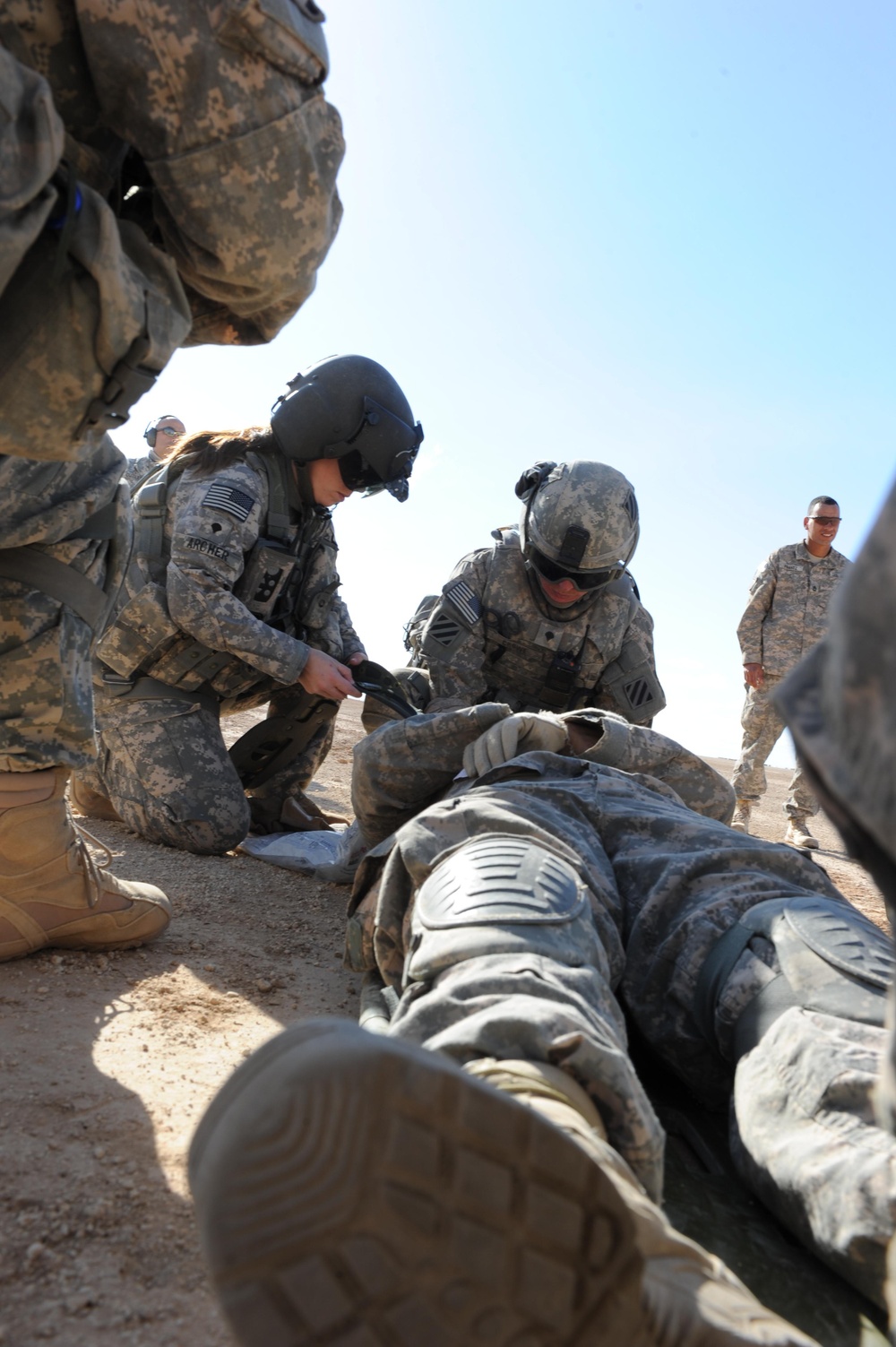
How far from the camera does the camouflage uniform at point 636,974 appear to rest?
116cm

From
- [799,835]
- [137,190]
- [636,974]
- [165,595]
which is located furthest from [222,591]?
[799,835]

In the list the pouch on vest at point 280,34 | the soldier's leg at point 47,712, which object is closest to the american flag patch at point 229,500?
the soldier's leg at point 47,712

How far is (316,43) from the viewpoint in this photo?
1.58 meters

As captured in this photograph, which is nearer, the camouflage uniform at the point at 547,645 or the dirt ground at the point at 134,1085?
the dirt ground at the point at 134,1085

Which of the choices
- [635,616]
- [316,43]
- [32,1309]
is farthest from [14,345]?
[635,616]

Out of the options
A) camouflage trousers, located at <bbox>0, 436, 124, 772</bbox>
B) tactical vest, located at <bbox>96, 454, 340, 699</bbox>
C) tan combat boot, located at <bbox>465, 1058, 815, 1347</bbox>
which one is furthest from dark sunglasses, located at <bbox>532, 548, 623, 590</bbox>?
tan combat boot, located at <bbox>465, 1058, 815, 1347</bbox>

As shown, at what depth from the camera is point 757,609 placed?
26.8 feet

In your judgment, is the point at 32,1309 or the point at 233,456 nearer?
the point at 32,1309

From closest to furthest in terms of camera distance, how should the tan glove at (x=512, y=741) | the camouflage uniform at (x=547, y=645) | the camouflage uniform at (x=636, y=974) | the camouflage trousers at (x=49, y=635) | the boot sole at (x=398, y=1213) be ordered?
the boot sole at (x=398, y=1213), the camouflage uniform at (x=636, y=974), the camouflage trousers at (x=49, y=635), the tan glove at (x=512, y=741), the camouflage uniform at (x=547, y=645)

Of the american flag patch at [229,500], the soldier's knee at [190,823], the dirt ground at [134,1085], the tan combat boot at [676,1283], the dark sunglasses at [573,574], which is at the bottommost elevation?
the soldier's knee at [190,823]

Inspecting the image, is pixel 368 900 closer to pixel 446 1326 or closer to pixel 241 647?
pixel 446 1326

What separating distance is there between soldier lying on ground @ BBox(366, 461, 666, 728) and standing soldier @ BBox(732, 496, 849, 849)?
3599mm

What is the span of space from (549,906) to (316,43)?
141 centimetres

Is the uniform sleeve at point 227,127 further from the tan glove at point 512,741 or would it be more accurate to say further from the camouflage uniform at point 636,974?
the tan glove at point 512,741
